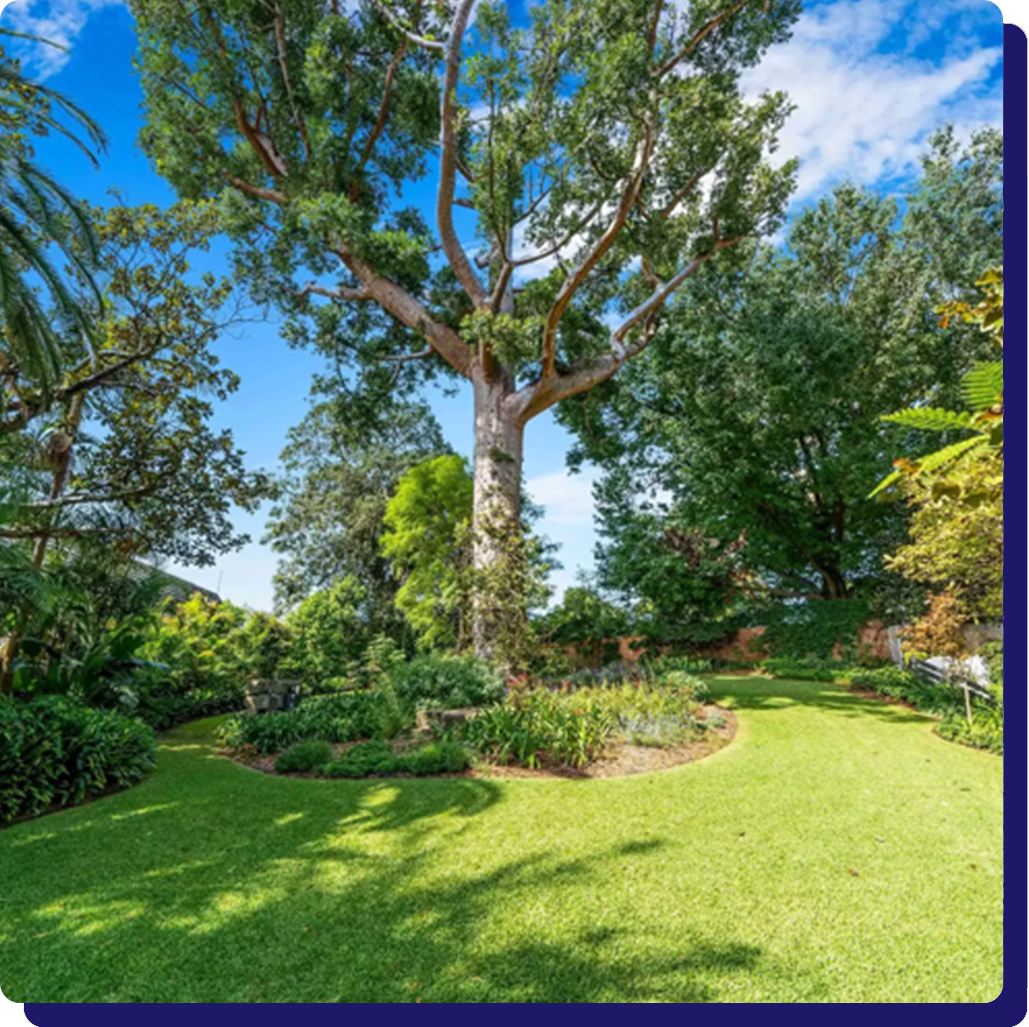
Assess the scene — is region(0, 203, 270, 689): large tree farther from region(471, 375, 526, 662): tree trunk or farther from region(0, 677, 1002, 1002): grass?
region(0, 677, 1002, 1002): grass

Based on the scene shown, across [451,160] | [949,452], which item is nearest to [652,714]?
[949,452]

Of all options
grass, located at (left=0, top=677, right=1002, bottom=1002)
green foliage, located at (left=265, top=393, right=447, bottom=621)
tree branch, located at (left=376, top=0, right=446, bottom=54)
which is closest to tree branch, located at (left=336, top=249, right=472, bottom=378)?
tree branch, located at (left=376, top=0, right=446, bottom=54)

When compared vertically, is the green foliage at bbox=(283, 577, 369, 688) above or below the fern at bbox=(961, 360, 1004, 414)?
below

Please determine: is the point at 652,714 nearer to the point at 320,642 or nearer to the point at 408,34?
the point at 320,642

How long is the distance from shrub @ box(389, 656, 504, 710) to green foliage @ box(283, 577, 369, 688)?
12.7 ft

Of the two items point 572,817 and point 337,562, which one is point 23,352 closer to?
point 572,817

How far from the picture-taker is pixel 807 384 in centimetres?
1141

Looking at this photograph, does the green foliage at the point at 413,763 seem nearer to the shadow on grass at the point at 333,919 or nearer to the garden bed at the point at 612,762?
the garden bed at the point at 612,762

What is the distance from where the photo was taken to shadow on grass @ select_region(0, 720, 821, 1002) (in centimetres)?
197

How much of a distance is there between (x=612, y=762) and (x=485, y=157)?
24.9 ft

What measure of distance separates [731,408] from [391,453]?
9.85 metres

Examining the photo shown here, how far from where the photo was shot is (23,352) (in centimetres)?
479

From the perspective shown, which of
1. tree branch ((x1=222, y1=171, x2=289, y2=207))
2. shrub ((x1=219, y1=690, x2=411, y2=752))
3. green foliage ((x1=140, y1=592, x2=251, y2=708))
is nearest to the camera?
shrub ((x1=219, y1=690, x2=411, y2=752))

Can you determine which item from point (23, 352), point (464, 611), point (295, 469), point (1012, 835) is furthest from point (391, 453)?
point (1012, 835)
